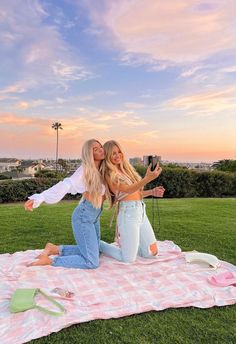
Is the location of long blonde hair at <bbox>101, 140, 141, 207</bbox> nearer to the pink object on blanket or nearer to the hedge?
the pink object on blanket

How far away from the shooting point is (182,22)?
810 centimetres

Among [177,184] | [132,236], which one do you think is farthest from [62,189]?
[177,184]

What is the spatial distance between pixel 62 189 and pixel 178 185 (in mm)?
9585

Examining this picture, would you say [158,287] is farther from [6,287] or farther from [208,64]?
[208,64]

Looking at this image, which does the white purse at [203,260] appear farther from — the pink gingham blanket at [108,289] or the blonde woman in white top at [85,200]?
the blonde woman in white top at [85,200]

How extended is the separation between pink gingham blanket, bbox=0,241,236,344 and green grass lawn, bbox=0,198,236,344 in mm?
96

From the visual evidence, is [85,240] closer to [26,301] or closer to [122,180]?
[122,180]

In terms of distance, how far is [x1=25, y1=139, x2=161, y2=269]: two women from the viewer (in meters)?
3.75

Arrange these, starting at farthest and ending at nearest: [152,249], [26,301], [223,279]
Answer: [152,249] → [223,279] → [26,301]

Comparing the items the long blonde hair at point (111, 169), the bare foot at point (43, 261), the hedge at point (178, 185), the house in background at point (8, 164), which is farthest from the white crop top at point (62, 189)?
the house in background at point (8, 164)

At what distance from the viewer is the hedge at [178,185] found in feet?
38.6

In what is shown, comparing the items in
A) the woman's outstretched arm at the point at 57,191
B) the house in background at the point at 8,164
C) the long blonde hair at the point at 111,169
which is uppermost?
the long blonde hair at the point at 111,169

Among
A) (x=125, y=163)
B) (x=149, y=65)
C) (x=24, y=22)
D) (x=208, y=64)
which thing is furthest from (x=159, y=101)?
(x=125, y=163)

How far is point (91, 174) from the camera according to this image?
3.77 m
